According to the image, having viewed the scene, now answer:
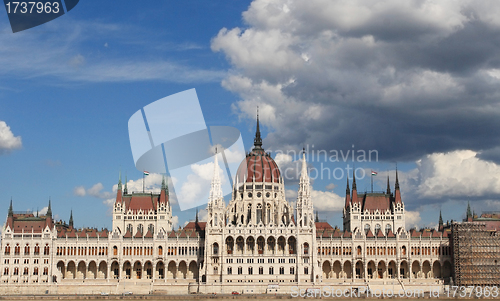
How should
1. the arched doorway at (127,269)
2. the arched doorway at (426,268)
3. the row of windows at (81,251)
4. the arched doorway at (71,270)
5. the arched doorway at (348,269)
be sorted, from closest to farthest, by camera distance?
the row of windows at (81,251) → the arched doorway at (71,270) → the arched doorway at (127,269) → the arched doorway at (348,269) → the arched doorway at (426,268)

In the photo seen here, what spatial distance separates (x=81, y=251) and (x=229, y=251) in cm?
3722

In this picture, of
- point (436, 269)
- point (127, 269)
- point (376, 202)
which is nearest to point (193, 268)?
point (127, 269)

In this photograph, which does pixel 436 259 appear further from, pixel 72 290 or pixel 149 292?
pixel 72 290

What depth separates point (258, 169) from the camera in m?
166

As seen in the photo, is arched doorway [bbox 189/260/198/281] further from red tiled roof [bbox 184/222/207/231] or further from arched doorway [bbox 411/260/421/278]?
arched doorway [bbox 411/260/421/278]

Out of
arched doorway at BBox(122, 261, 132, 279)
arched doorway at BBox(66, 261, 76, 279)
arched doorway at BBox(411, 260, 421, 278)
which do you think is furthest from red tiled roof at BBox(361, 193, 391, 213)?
arched doorway at BBox(66, 261, 76, 279)

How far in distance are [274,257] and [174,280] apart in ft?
84.9

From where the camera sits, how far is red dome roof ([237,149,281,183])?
165m

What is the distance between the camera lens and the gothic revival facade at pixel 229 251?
480ft

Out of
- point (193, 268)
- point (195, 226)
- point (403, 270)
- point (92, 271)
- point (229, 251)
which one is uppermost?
point (195, 226)

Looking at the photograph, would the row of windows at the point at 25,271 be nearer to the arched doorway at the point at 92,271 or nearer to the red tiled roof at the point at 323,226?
the arched doorway at the point at 92,271

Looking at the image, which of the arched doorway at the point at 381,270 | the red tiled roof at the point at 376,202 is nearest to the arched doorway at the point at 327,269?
the arched doorway at the point at 381,270

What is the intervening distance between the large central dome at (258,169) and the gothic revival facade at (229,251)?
0.87 ft

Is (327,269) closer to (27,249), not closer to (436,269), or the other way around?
(436,269)
